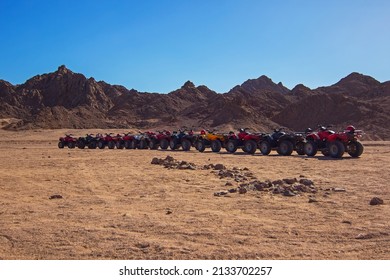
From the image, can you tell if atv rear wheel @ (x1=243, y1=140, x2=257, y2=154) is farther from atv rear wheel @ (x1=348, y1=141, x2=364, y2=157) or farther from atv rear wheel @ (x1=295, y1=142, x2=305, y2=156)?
atv rear wheel @ (x1=348, y1=141, x2=364, y2=157)

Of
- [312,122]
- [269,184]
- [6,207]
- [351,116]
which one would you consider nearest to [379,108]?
[351,116]

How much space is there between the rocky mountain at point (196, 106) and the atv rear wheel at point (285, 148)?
91.7 ft

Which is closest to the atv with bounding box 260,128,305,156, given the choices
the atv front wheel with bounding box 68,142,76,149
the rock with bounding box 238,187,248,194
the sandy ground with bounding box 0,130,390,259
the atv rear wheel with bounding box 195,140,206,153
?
the atv rear wheel with bounding box 195,140,206,153

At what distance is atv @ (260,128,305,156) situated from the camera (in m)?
18.8

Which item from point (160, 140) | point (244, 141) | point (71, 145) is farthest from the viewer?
point (71, 145)

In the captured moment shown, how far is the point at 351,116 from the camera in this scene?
5488cm

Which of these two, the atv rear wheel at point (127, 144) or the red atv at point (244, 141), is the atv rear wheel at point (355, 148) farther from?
the atv rear wheel at point (127, 144)

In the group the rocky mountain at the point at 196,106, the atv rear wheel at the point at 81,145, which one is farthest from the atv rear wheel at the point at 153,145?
the rocky mountain at the point at 196,106

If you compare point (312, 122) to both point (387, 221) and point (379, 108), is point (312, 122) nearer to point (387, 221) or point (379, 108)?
point (379, 108)

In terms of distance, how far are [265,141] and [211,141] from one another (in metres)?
4.22

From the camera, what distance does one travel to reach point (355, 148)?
17156 mm

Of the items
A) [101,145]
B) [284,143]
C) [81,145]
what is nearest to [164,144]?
[101,145]

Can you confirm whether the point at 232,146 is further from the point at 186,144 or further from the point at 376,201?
the point at 376,201
